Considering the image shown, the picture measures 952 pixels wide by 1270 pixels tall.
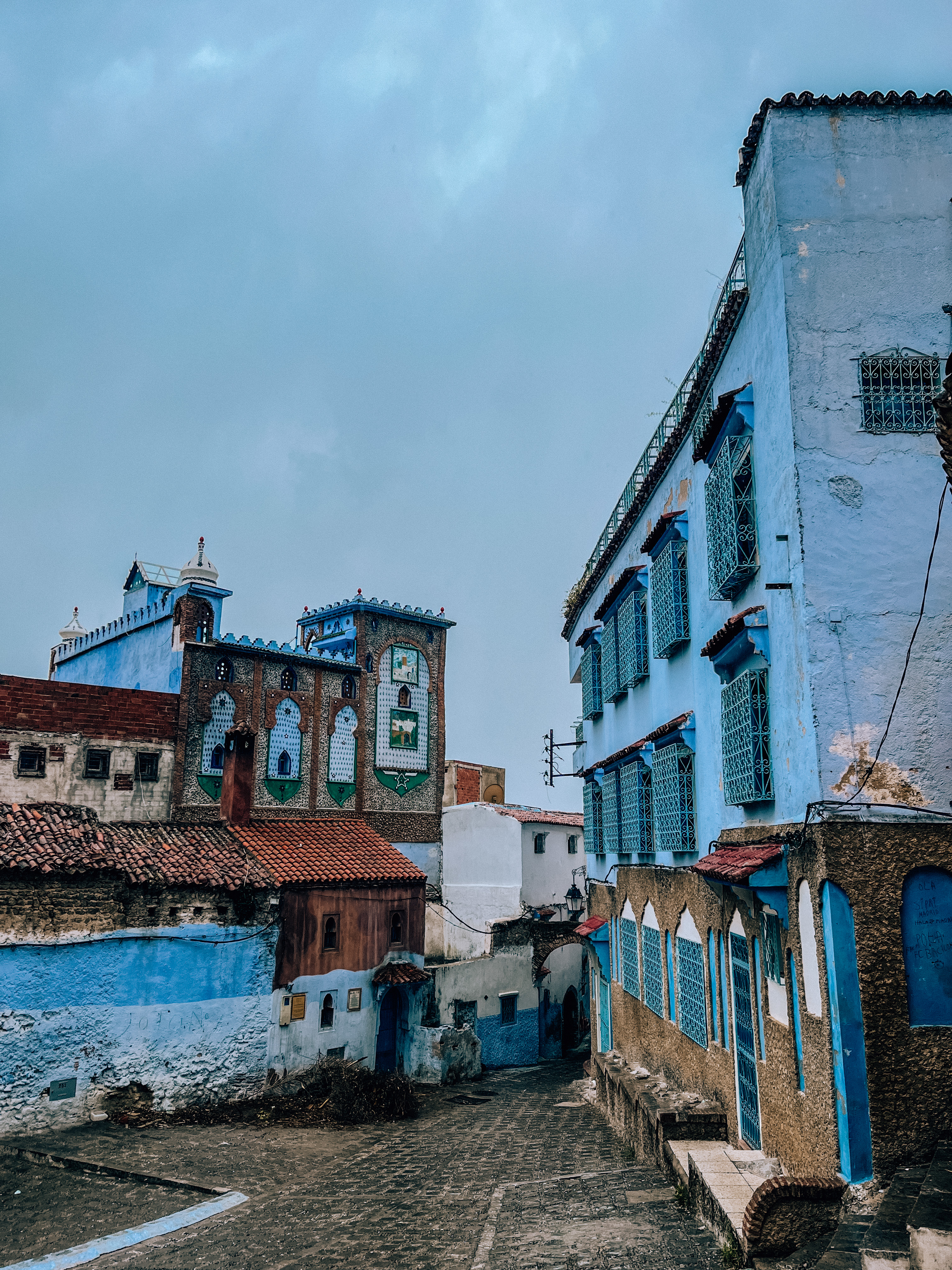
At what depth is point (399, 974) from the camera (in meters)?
19.6

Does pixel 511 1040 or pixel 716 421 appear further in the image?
pixel 511 1040

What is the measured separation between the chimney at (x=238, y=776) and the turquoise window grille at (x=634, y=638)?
29.3 feet

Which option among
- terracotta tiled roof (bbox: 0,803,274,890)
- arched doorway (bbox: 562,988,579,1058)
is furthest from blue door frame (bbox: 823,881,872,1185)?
arched doorway (bbox: 562,988,579,1058)

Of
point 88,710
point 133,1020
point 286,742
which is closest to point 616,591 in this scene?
point 133,1020

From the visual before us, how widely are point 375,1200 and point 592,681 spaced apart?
10.6 m

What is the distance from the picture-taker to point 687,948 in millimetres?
11812

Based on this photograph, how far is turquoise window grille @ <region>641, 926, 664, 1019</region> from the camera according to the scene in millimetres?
13227

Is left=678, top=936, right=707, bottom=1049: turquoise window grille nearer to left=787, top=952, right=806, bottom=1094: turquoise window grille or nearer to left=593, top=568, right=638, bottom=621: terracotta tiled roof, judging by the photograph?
left=787, top=952, right=806, bottom=1094: turquoise window grille

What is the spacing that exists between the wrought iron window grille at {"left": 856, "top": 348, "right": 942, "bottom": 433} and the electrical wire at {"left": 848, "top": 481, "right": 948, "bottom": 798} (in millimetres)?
674

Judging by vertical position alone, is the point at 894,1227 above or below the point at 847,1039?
below

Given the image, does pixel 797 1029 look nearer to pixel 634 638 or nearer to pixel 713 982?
pixel 713 982

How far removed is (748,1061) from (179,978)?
10403 mm

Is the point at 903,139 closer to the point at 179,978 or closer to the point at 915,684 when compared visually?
the point at 915,684

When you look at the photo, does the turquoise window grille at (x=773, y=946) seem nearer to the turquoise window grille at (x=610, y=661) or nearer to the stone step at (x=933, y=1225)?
the stone step at (x=933, y=1225)
